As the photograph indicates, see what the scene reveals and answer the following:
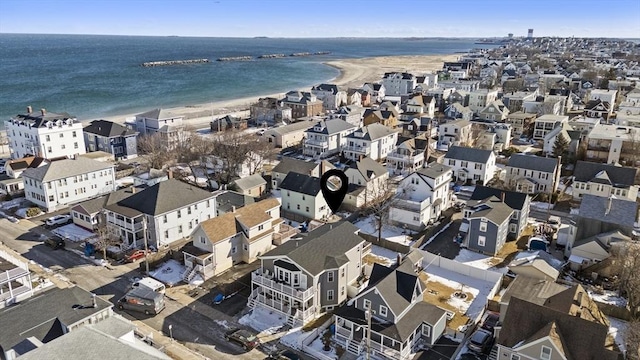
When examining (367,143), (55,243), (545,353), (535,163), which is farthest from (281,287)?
(367,143)

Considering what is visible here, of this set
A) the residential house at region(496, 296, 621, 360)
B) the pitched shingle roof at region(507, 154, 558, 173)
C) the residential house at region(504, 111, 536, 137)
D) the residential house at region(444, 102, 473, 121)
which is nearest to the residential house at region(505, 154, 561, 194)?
the pitched shingle roof at region(507, 154, 558, 173)

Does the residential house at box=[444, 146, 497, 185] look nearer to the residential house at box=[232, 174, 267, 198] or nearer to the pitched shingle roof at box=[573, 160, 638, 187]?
the pitched shingle roof at box=[573, 160, 638, 187]

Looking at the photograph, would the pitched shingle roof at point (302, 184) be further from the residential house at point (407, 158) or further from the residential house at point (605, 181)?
the residential house at point (605, 181)

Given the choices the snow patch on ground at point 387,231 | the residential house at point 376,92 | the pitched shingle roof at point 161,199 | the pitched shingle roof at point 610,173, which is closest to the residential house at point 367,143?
the snow patch on ground at point 387,231

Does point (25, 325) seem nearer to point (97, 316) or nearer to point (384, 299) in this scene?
point (97, 316)

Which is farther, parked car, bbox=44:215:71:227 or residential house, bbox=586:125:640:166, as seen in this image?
residential house, bbox=586:125:640:166

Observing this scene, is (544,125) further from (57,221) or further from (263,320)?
(57,221)
